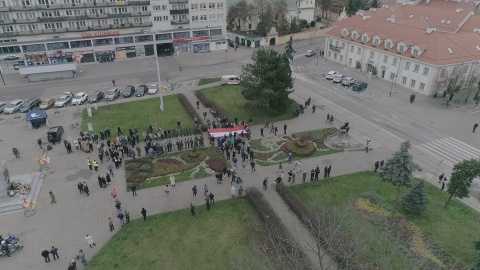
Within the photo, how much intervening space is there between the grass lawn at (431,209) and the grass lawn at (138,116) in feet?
62.2

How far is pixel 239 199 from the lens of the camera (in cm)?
2875

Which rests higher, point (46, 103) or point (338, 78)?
point (338, 78)

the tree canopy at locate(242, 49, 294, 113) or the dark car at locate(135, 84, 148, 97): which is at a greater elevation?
the tree canopy at locate(242, 49, 294, 113)

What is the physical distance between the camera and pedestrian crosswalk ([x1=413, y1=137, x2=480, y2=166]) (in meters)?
35.1

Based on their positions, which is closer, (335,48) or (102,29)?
(335,48)

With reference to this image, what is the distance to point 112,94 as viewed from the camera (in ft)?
164

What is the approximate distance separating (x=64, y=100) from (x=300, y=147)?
3334 centimetres

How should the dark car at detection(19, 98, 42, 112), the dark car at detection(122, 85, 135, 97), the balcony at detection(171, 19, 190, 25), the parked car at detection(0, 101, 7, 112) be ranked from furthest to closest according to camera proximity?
the balcony at detection(171, 19, 190, 25)
the dark car at detection(122, 85, 135, 97)
the parked car at detection(0, 101, 7, 112)
the dark car at detection(19, 98, 42, 112)

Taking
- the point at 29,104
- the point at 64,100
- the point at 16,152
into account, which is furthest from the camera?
the point at 64,100

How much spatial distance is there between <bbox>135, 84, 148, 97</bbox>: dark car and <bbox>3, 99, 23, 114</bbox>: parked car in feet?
50.4

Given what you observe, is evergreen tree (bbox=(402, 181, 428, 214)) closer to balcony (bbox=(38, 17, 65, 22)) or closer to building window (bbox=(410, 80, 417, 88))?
building window (bbox=(410, 80, 417, 88))

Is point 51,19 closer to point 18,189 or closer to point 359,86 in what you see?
point 18,189

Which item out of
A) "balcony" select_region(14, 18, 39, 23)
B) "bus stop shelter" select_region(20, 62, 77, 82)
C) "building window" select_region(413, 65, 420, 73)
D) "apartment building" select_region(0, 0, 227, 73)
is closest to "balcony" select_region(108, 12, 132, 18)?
"apartment building" select_region(0, 0, 227, 73)

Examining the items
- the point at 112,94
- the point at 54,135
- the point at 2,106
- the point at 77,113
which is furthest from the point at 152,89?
the point at 2,106
